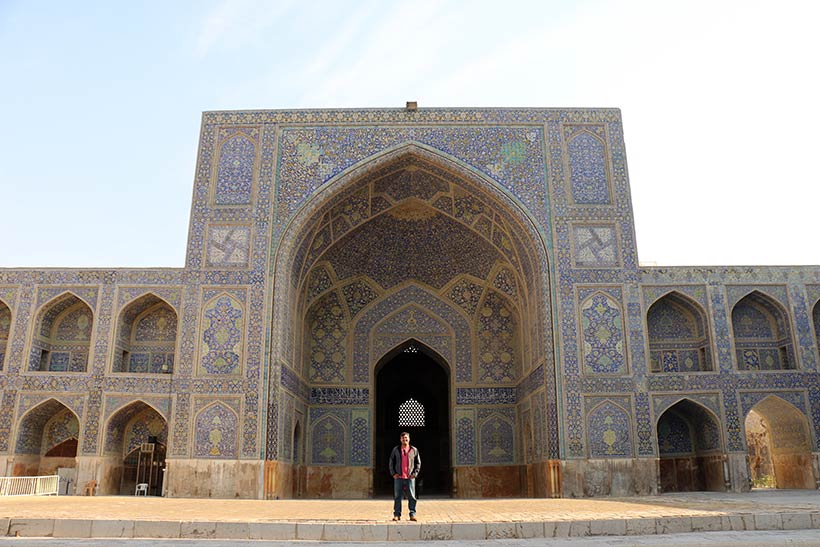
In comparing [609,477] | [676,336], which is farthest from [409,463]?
[676,336]

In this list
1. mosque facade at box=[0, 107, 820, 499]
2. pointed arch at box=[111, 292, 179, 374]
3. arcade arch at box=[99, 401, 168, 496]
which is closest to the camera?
mosque facade at box=[0, 107, 820, 499]

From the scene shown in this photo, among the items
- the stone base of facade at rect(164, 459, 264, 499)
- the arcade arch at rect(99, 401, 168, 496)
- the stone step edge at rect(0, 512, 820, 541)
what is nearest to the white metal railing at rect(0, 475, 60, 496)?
the arcade arch at rect(99, 401, 168, 496)

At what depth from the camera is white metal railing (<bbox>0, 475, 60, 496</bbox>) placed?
41.1 feet

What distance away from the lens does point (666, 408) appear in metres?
14.0

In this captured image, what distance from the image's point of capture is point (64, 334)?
609 inches

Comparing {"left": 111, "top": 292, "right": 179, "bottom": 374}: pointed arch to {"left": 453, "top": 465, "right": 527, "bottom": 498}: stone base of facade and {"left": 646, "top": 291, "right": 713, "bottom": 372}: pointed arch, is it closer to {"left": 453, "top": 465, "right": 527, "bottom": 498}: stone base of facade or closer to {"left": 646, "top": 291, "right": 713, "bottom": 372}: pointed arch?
{"left": 453, "top": 465, "right": 527, "bottom": 498}: stone base of facade

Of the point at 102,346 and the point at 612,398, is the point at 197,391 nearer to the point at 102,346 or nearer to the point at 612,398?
the point at 102,346

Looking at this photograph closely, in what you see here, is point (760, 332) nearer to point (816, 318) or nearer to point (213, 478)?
point (816, 318)

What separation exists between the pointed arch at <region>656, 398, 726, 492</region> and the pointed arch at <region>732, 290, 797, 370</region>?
150 cm

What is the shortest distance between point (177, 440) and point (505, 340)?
797 cm

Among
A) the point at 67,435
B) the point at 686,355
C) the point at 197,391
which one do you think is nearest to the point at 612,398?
the point at 686,355

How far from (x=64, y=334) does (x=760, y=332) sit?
14620mm

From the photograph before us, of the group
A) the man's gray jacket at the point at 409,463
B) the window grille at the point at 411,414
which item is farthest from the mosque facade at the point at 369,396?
the window grille at the point at 411,414

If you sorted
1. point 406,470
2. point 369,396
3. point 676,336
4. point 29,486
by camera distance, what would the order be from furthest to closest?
point 369,396, point 676,336, point 29,486, point 406,470
